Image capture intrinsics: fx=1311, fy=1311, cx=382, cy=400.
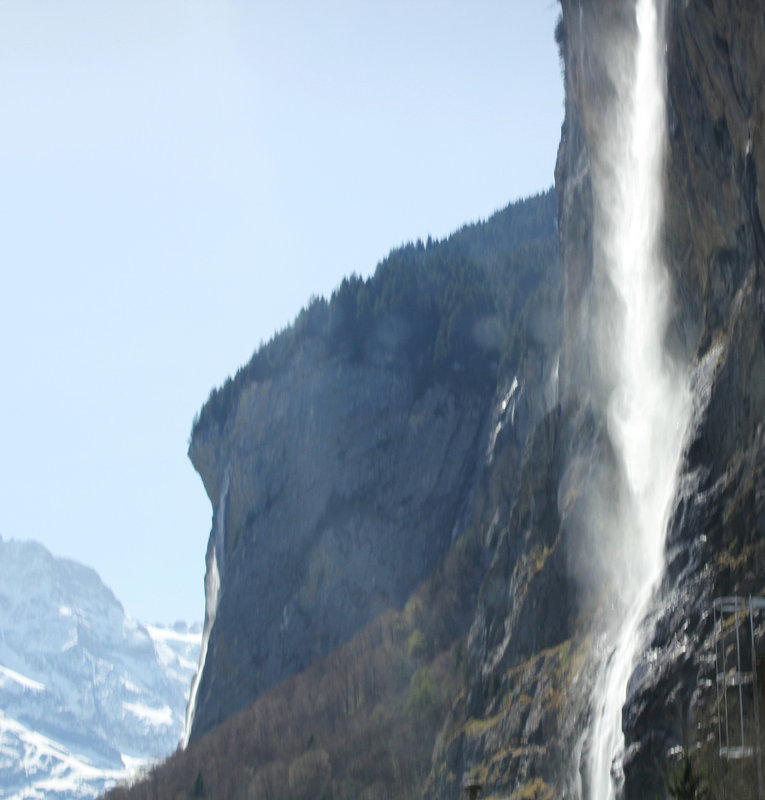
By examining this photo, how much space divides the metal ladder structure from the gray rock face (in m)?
82.3

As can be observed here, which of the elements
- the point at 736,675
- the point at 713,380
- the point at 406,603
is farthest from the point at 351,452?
the point at 736,675

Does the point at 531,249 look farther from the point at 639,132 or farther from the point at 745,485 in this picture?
the point at 745,485

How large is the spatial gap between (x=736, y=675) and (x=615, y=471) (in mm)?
21517

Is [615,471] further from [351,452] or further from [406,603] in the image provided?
[351,452]

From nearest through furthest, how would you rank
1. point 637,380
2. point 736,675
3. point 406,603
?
point 736,675
point 637,380
point 406,603

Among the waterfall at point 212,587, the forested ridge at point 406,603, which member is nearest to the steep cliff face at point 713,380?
the forested ridge at point 406,603

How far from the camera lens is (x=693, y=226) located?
51.9 metres

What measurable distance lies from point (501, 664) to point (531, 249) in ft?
328

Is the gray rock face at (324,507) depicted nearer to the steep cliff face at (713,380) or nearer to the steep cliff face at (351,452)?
the steep cliff face at (351,452)

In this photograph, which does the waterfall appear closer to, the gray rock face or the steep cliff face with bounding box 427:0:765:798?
the gray rock face

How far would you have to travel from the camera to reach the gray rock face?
125 m

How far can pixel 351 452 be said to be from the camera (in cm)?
13475

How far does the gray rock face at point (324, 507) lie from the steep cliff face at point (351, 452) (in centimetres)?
16

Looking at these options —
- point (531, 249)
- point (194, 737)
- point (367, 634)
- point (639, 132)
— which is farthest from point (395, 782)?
point (531, 249)
